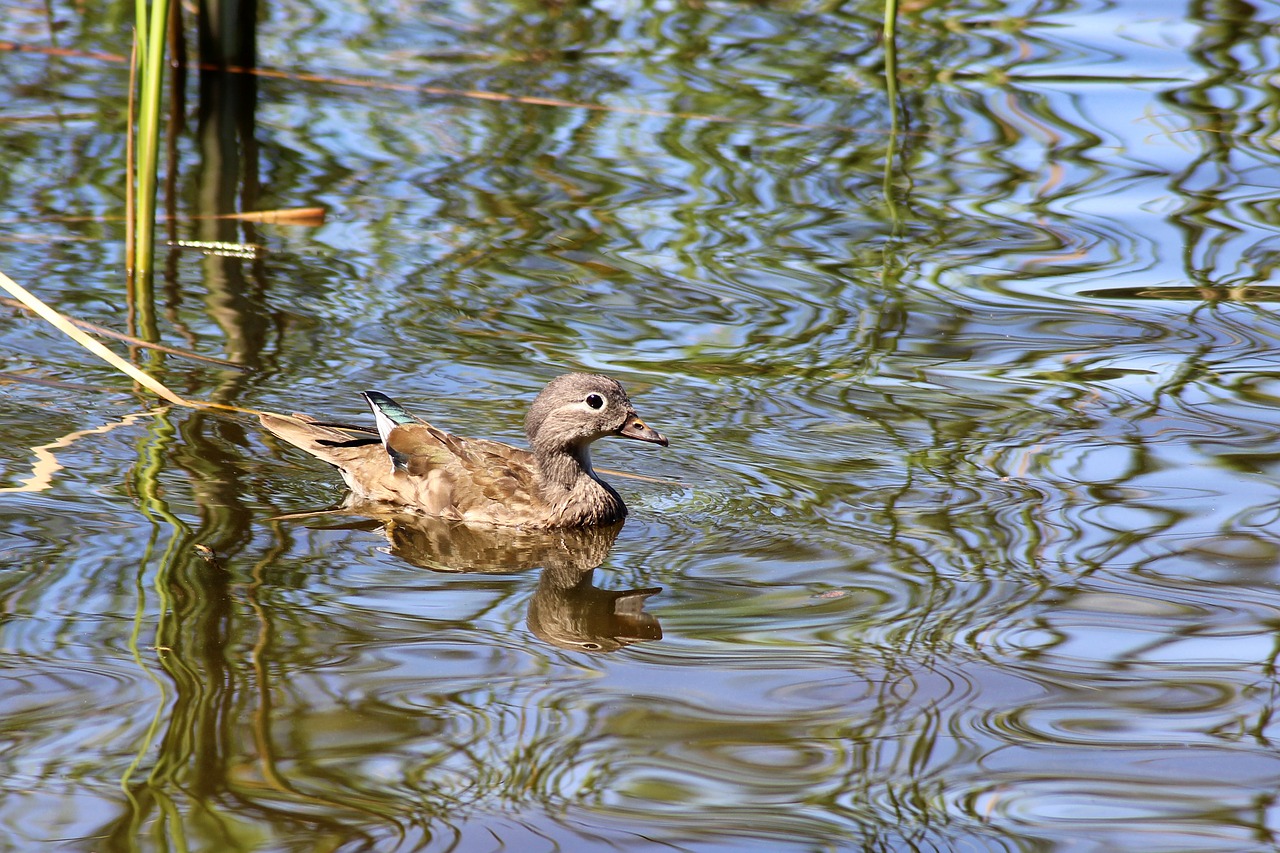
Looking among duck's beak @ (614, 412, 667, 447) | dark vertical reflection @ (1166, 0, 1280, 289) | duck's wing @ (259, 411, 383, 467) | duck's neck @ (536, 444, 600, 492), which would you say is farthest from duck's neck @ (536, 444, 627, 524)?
dark vertical reflection @ (1166, 0, 1280, 289)

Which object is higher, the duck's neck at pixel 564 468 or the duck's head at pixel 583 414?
the duck's head at pixel 583 414

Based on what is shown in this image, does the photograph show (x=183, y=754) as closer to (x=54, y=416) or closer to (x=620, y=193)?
(x=54, y=416)

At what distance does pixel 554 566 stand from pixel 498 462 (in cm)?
75

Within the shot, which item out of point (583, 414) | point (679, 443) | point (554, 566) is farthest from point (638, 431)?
point (554, 566)

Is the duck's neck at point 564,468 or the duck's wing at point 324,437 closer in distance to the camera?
the duck's neck at point 564,468

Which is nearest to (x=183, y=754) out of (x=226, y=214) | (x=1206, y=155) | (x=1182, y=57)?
(x=226, y=214)

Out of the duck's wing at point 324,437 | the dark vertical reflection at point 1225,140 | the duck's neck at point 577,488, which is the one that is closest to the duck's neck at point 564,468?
the duck's neck at point 577,488

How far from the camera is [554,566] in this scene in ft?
20.4

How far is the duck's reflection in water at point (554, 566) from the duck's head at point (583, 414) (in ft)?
1.31

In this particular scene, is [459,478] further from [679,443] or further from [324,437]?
[679,443]

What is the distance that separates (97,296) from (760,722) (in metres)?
4.79

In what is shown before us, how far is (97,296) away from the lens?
808 cm

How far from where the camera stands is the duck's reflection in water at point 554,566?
5.44 metres

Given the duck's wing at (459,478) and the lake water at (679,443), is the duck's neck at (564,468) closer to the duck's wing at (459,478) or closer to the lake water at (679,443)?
the duck's wing at (459,478)
